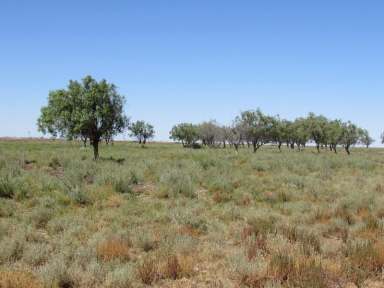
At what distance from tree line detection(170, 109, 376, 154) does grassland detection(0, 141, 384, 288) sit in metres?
46.8

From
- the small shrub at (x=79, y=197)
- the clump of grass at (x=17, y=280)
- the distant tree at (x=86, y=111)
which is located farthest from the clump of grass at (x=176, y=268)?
the distant tree at (x=86, y=111)

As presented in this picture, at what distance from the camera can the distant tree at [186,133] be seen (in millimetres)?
116875

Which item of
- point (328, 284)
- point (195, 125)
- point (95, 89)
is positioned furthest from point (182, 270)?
point (195, 125)

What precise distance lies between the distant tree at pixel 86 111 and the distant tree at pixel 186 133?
86253 millimetres

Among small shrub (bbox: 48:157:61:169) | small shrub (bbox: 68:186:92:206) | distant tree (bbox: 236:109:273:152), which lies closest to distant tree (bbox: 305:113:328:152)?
distant tree (bbox: 236:109:273:152)

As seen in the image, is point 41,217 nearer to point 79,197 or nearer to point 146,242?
point 79,197

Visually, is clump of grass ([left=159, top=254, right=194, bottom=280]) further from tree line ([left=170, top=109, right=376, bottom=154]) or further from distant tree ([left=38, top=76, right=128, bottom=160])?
tree line ([left=170, top=109, right=376, bottom=154])

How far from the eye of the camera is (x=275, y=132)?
2844 inches

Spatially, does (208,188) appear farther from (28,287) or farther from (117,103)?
(117,103)

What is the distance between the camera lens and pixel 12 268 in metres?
6.48

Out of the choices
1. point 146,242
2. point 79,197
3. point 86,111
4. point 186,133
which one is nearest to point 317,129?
point 186,133

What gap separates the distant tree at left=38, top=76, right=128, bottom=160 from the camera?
91.0 ft

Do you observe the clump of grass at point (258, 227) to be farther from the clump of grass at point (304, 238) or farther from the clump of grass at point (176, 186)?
the clump of grass at point (176, 186)

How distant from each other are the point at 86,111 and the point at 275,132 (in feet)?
167
